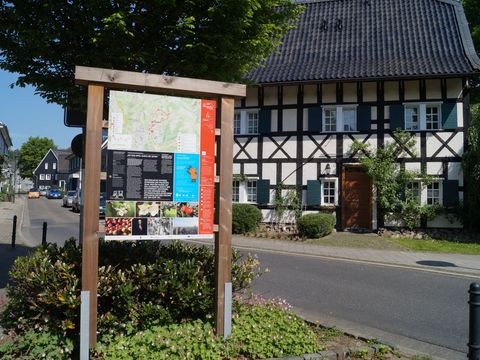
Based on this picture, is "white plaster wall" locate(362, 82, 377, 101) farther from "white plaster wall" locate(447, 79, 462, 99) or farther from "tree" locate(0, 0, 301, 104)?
"tree" locate(0, 0, 301, 104)

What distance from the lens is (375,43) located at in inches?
757

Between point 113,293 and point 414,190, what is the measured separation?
51.3 feet

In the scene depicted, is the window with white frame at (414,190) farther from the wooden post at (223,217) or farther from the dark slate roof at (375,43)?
the wooden post at (223,217)

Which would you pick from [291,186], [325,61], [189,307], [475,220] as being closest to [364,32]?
[325,61]

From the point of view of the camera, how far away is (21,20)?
590 centimetres

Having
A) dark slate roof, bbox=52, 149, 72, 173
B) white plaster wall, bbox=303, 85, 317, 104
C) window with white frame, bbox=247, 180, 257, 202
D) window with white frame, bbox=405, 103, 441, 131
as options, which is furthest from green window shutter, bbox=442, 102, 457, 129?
dark slate roof, bbox=52, 149, 72, 173

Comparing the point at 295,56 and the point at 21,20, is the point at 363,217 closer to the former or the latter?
the point at 295,56

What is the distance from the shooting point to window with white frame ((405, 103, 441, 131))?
1762cm

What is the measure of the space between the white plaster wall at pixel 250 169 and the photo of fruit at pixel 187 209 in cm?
1494

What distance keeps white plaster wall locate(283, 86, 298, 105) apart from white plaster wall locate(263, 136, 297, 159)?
1.59 meters

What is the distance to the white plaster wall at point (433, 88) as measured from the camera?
17.5 metres

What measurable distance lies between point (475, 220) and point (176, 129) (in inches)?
607

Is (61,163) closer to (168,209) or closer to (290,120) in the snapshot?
(290,120)

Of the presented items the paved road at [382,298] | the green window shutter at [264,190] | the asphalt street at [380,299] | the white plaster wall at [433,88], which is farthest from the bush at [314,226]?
the white plaster wall at [433,88]
